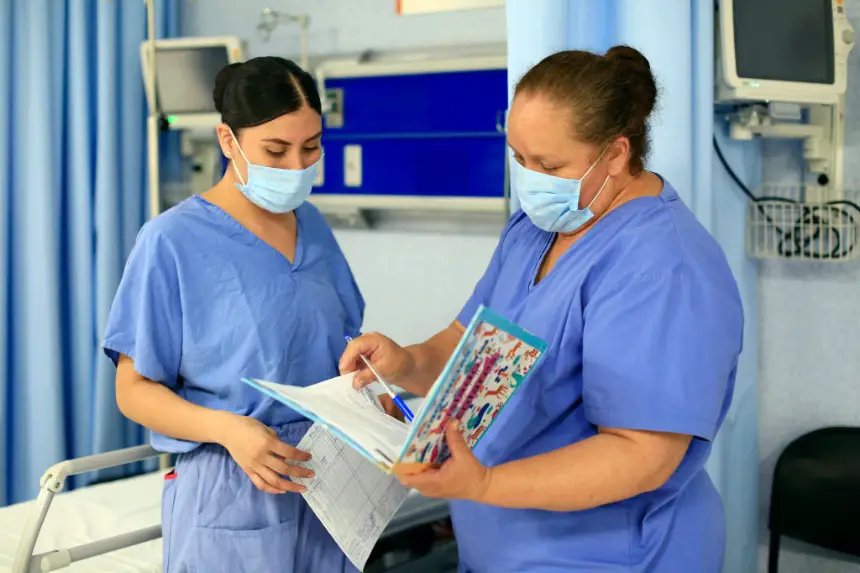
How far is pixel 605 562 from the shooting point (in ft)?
4.01

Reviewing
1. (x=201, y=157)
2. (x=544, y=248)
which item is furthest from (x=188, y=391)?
(x=201, y=157)

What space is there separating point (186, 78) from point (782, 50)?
2091mm

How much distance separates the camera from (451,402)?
1.04 metres

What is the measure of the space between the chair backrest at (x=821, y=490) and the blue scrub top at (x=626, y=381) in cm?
110

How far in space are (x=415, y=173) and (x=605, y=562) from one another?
2.03 meters

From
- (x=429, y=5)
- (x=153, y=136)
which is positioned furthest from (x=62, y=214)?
(x=429, y=5)

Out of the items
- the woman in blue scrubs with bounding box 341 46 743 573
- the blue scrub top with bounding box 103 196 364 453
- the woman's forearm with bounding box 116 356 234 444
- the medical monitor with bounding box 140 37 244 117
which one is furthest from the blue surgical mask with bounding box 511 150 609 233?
the medical monitor with bounding box 140 37 244 117

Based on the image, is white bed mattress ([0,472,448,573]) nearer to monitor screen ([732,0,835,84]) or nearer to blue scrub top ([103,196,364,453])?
blue scrub top ([103,196,364,453])

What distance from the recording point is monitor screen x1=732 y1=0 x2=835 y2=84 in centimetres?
209

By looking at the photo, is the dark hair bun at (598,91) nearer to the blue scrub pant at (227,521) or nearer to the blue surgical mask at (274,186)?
Result: the blue surgical mask at (274,186)

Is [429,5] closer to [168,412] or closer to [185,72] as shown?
[185,72]

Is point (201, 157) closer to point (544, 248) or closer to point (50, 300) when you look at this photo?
point (50, 300)

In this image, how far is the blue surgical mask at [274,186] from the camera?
1.55 m

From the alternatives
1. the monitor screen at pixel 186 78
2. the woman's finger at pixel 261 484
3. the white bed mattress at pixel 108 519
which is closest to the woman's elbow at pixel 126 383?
the woman's finger at pixel 261 484
